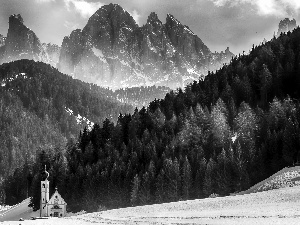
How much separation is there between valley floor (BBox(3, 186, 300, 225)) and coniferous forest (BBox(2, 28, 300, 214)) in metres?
30.0

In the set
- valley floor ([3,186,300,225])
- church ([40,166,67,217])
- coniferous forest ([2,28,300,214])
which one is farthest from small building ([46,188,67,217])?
valley floor ([3,186,300,225])

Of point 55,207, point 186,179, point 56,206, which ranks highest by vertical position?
point 186,179

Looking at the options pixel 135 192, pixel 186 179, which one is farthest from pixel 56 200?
pixel 186 179

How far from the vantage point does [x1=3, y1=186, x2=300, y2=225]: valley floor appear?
5219 cm

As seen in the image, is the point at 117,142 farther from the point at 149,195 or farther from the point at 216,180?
the point at 216,180

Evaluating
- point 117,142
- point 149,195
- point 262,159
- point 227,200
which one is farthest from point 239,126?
point 227,200

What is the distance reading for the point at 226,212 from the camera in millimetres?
61188

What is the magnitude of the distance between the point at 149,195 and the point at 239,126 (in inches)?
1166

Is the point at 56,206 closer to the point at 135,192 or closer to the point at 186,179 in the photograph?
the point at 135,192

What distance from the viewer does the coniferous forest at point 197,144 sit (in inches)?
4154

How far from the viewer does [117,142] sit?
147 metres

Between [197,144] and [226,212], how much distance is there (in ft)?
207

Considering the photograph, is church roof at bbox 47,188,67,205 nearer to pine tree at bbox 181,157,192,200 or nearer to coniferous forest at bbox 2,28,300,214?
coniferous forest at bbox 2,28,300,214

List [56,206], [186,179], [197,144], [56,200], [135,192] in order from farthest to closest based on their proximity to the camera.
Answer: [197,144]
[56,200]
[56,206]
[135,192]
[186,179]
